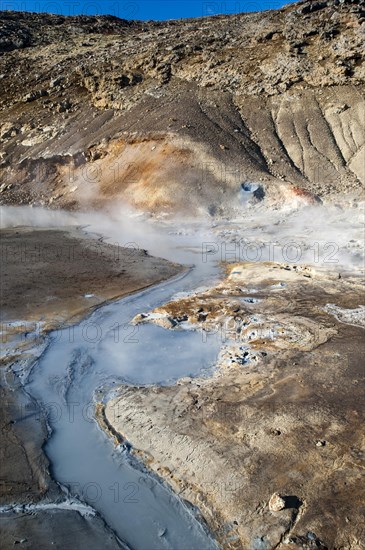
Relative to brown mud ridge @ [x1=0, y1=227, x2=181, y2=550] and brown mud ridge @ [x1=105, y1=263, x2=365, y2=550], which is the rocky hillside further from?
brown mud ridge @ [x1=105, y1=263, x2=365, y2=550]

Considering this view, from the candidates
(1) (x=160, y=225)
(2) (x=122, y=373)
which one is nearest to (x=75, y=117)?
(1) (x=160, y=225)

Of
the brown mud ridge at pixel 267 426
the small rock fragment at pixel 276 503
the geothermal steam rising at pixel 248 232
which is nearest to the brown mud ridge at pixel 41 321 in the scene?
the brown mud ridge at pixel 267 426

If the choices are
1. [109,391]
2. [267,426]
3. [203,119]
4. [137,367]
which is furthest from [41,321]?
[203,119]

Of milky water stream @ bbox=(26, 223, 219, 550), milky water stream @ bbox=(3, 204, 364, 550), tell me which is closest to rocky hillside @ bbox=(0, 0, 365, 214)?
milky water stream @ bbox=(3, 204, 364, 550)

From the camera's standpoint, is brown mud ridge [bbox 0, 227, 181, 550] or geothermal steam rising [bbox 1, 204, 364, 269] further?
geothermal steam rising [bbox 1, 204, 364, 269]

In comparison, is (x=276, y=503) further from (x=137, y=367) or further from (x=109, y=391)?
(x=137, y=367)
